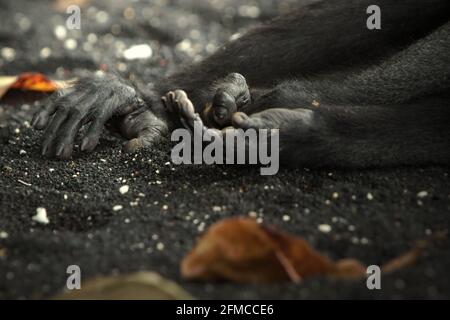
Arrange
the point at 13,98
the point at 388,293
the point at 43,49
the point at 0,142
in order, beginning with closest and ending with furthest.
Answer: the point at 388,293 → the point at 0,142 → the point at 13,98 → the point at 43,49

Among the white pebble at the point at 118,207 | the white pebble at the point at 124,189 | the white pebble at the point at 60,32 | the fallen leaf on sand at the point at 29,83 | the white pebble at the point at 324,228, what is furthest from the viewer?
the white pebble at the point at 60,32

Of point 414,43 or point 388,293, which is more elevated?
point 414,43

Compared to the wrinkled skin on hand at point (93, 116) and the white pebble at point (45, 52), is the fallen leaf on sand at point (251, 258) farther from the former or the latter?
the white pebble at point (45, 52)

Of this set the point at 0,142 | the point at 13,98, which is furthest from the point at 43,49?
the point at 0,142

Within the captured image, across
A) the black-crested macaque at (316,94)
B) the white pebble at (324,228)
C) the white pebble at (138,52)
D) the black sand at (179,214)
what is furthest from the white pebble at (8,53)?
the white pebble at (324,228)

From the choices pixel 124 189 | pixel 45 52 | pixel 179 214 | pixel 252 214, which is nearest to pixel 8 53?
pixel 45 52
